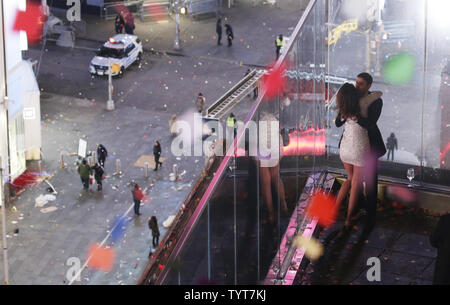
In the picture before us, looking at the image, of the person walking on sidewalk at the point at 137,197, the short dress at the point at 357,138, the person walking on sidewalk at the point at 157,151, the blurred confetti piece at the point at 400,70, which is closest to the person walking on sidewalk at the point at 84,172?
the person walking on sidewalk at the point at 157,151

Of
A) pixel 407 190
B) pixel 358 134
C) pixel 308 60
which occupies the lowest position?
pixel 407 190

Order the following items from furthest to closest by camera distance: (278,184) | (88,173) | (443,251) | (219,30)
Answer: (219,30)
(88,173)
(278,184)
(443,251)

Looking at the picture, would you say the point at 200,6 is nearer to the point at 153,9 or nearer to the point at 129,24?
the point at 153,9

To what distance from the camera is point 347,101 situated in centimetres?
900

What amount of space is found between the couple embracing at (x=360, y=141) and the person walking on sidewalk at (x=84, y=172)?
23.9 meters

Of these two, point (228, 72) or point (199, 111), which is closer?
point (199, 111)

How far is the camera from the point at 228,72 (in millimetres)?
46062

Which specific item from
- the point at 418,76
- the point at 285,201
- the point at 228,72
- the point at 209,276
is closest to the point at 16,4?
the point at 228,72

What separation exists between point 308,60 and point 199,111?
31771 millimetres

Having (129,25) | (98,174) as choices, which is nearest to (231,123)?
(98,174)

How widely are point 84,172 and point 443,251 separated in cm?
2656

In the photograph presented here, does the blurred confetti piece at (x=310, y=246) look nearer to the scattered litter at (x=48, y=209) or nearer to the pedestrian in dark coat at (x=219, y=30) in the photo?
the scattered litter at (x=48, y=209)

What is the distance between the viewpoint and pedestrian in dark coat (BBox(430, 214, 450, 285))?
24.0 ft
